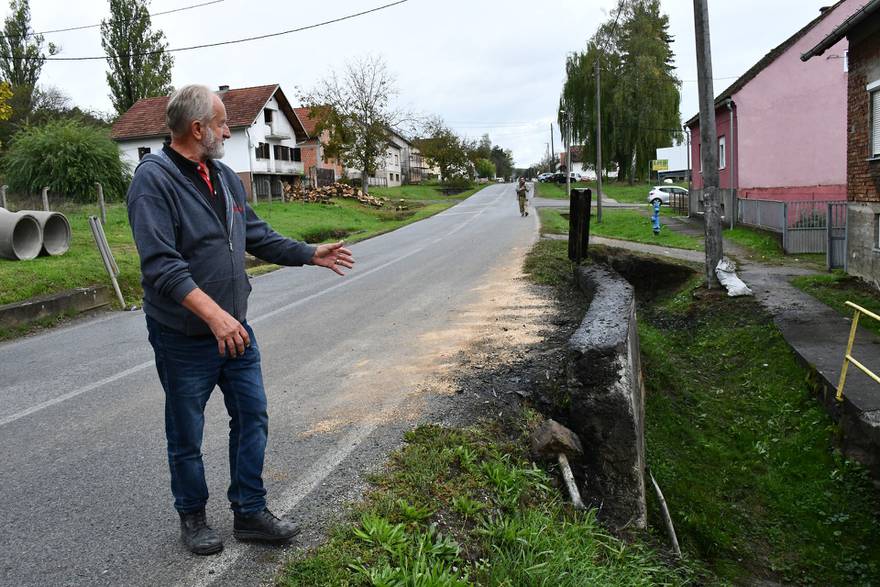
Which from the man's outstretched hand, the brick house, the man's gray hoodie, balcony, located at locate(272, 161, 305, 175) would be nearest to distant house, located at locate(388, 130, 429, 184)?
balcony, located at locate(272, 161, 305, 175)

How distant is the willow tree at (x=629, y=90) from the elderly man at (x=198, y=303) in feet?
152

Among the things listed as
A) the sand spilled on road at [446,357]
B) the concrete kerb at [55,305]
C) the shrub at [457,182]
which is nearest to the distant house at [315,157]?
the shrub at [457,182]

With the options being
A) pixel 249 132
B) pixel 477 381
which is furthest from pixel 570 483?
pixel 249 132

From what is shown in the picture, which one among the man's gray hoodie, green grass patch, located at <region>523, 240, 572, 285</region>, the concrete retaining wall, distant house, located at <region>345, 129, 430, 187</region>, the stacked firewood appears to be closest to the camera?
the man's gray hoodie

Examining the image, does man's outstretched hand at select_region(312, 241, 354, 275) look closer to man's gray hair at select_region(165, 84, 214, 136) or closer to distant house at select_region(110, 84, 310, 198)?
man's gray hair at select_region(165, 84, 214, 136)

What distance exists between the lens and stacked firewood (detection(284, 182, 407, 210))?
48156 mm

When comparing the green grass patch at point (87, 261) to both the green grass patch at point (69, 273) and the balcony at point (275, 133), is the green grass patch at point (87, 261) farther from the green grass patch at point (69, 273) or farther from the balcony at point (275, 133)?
the balcony at point (275, 133)

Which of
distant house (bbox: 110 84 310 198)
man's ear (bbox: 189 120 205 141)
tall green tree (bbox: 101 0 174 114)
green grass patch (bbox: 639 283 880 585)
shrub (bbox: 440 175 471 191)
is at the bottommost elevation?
green grass patch (bbox: 639 283 880 585)

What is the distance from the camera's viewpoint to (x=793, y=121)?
2389 cm

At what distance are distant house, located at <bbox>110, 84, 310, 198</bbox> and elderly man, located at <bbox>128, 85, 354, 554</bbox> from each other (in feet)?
137

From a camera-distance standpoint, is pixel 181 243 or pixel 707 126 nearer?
pixel 181 243

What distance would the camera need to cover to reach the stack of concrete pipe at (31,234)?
1272cm

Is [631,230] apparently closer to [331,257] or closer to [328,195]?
[331,257]

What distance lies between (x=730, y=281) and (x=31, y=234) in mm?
12841
